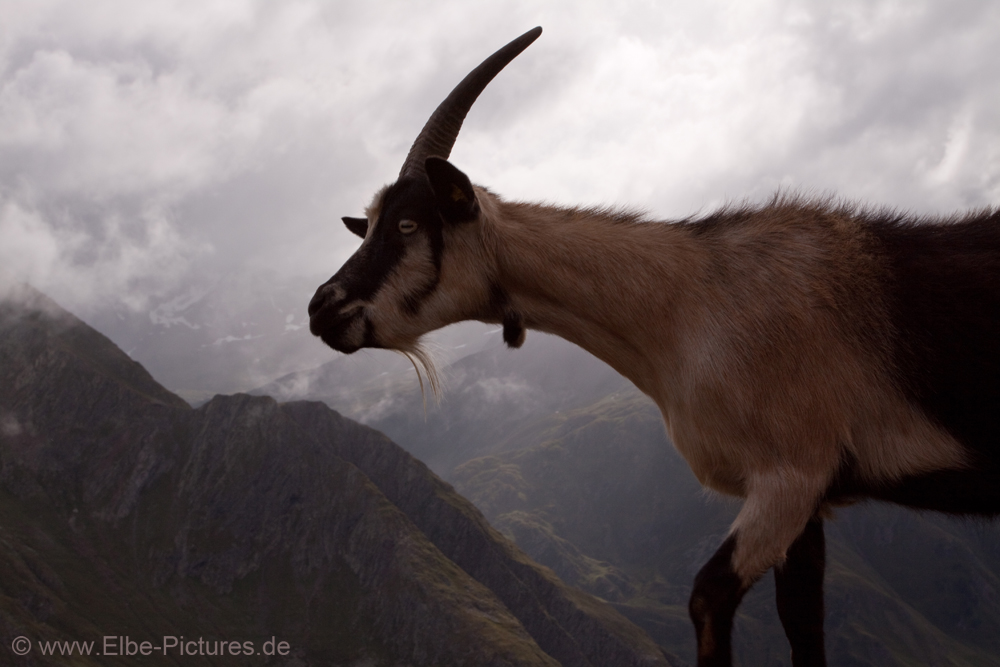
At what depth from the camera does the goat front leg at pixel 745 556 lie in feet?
19.4

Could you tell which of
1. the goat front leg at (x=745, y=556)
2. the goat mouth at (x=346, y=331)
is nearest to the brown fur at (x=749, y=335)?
the goat front leg at (x=745, y=556)

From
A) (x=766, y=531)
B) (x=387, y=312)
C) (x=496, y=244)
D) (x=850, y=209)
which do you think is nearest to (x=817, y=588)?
Result: (x=766, y=531)

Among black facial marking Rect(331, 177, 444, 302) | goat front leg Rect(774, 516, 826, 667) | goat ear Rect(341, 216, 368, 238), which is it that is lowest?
goat front leg Rect(774, 516, 826, 667)

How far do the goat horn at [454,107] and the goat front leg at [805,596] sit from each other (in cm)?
579

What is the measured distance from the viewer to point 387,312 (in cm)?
795

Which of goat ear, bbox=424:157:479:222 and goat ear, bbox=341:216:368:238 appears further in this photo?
goat ear, bbox=341:216:368:238

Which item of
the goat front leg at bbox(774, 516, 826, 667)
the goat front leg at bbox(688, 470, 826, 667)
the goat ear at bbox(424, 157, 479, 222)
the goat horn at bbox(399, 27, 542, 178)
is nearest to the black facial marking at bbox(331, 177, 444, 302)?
the goat ear at bbox(424, 157, 479, 222)

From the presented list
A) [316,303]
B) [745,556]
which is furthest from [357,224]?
[745,556]

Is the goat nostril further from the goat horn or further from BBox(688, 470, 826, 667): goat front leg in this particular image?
BBox(688, 470, 826, 667): goat front leg

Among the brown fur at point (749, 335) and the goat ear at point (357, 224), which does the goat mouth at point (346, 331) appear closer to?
the brown fur at point (749, 335)

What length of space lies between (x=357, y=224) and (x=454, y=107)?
2234 mm

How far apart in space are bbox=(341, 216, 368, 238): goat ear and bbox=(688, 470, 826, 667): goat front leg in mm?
Result: 5921

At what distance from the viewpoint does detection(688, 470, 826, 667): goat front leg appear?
5.90 m

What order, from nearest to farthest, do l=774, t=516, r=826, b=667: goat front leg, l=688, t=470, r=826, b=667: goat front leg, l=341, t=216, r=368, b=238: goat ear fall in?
l=688, t=470, r=826, b=667: goat front leg
l=774, t=516, r=826, b=667: goat front leg
l=341, t=216, r=368, b=238: goat ear
